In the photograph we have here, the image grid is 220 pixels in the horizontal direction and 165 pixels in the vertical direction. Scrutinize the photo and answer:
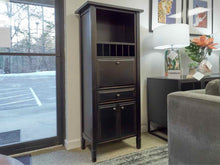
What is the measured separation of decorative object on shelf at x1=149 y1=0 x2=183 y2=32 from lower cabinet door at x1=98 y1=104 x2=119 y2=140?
4.44 ft

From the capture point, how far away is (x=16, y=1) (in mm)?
1919

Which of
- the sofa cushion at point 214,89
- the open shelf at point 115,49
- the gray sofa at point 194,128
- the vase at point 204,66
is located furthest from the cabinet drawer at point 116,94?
the vase at point 204,66

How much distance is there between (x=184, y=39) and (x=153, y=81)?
64cm

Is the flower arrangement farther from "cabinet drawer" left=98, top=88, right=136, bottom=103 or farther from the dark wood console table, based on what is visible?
"cabinet drawer" left=98, top=88, right=136, bottom=103

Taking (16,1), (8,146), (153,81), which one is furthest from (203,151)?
(16,1)

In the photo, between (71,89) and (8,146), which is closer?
(8,146)

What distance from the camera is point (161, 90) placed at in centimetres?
229

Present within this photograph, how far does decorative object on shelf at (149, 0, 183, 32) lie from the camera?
8.53ft

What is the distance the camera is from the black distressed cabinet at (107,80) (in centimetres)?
182

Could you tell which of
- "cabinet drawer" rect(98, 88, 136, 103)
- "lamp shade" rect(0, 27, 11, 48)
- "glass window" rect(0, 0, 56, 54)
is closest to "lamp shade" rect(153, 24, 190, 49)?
"cabinet drawer" rect(98, 88, 136, 103)

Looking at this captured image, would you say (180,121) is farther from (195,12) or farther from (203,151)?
(195,12)

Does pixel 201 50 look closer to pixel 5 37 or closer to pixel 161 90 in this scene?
pixel 161 90

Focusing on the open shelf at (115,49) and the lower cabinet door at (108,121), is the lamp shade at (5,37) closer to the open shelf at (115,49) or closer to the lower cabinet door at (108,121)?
the open shelf at (115,49)

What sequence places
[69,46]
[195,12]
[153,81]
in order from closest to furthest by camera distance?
1. [69,46]
2. [153,81]
3. [195,12]
